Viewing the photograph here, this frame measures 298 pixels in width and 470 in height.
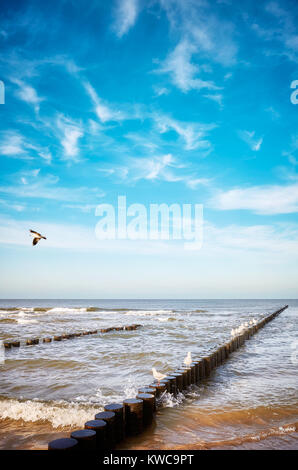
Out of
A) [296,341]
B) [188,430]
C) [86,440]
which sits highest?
[86,440]

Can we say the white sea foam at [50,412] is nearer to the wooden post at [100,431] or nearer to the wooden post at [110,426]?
the wooden post at [110,426]

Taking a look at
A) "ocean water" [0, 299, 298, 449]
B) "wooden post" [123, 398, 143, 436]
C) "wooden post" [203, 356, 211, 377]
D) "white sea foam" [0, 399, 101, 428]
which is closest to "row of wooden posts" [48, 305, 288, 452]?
"wooden post" [123, 398, 143, 436]

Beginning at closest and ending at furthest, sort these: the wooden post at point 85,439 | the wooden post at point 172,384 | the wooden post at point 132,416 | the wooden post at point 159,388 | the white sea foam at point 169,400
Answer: the wooden post at point 85,439
the wooden post at point 132,416
the wooden post at point 159,388
the white sea foam at point 169,400
the wooden post at point 172,384

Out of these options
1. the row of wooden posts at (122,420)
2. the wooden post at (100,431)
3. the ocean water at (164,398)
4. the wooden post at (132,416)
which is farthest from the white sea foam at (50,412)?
the wooden post at (100,431)

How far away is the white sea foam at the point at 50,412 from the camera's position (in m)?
5.58

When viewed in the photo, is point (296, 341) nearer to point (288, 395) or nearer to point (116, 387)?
point (288, 395)

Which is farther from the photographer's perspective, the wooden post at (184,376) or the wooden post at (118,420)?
the wooden post at (184,376)

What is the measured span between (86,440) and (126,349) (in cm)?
1053


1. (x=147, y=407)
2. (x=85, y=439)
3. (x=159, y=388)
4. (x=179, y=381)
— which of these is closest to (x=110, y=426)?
(x=85, y=439)

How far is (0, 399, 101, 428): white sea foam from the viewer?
5.58 meters

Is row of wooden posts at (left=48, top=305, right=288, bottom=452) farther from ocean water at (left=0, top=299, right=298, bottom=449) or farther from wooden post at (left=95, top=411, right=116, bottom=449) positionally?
ocean water at (left=0, top=299, right=298, bottom=449)

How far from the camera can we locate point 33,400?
677 centimetres

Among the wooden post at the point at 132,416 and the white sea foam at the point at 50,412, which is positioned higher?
the wooden post at the point at 132,416
